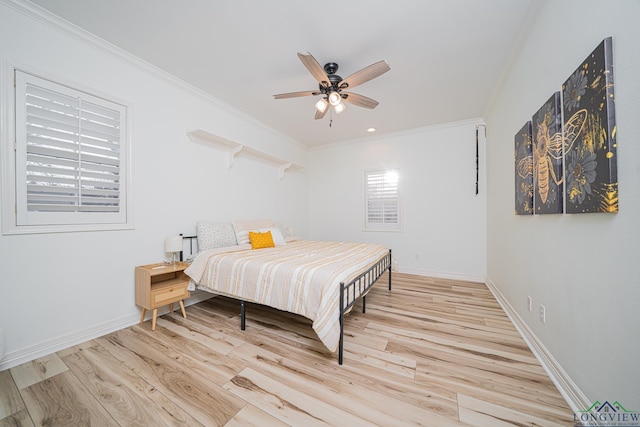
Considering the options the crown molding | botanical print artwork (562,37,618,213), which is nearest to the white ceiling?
the crown molding

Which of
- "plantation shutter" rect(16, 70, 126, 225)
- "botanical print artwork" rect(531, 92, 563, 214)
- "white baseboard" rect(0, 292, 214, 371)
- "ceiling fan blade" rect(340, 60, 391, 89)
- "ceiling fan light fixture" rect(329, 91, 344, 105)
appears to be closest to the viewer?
"botanical print artwork" rect(531, 92, 563, 214)

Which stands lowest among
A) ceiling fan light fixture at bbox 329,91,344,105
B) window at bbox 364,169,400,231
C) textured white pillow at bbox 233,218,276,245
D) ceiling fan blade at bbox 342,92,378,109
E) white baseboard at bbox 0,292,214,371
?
white baseboard at bbox 0,292,214,371

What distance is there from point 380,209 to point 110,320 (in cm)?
447

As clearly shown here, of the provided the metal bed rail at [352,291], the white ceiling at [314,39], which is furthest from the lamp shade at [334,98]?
the metal bed rail at [352,291]

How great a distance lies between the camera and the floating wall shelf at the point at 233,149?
317cm

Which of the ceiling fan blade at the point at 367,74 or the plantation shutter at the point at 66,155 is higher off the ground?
the ceiling fan blade at the point at 367,74

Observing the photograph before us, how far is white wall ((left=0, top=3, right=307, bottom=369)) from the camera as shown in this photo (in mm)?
1881

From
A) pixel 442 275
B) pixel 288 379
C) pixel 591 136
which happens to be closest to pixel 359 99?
pixel 591 136

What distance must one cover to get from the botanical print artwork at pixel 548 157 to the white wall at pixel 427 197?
2.31 m

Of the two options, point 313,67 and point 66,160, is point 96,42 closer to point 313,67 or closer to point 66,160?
point 66,160

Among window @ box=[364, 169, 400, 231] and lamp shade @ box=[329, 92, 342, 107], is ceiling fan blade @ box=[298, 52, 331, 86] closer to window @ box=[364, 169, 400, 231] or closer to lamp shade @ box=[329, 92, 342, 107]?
lamp shade @ box=[329, 92, 342, 107]

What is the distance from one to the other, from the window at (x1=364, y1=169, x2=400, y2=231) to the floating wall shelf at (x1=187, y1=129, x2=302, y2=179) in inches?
68.5

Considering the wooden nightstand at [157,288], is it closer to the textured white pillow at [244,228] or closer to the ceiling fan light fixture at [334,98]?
the textured white pillow at [244,228]

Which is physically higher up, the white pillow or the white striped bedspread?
the white pillow
